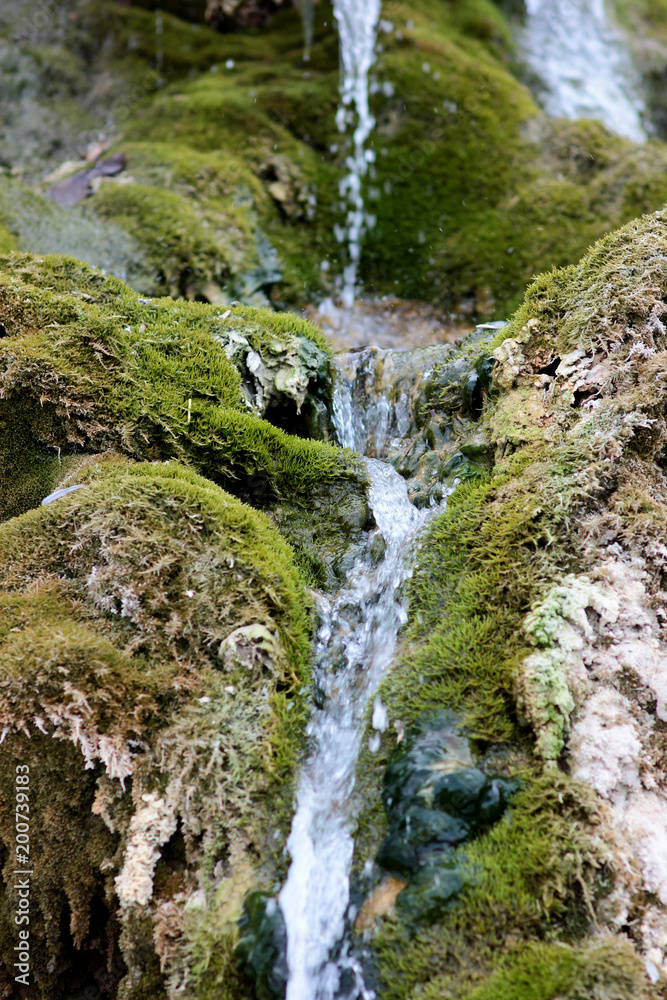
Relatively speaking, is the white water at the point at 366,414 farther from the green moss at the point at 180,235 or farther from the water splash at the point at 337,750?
the green moss at the point at 180,235

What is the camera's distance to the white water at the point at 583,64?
9.29 metres

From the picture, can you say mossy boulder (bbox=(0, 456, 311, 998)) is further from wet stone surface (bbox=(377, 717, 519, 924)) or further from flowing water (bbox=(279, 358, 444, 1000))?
wet stone surface (bbox=(377, 717, 519, 924))

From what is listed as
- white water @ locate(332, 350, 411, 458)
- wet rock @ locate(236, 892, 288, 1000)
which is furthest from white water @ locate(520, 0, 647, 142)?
wet rock @ locate(236, 892, 288, 1000)

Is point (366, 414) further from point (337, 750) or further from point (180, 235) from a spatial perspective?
point (180, 235)

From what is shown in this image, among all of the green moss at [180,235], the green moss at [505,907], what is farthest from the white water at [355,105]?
the green moss at [505,907]

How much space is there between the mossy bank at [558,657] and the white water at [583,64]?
695 centimetres

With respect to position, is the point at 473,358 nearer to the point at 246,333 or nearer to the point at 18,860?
the point at 246,333

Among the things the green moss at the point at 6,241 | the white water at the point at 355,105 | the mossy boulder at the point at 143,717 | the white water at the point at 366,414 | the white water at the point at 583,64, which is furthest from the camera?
the white water at the point at 583,64

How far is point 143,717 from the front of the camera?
9.66ft

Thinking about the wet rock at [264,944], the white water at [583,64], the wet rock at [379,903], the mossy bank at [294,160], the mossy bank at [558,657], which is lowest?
the wet rock at [264,944]

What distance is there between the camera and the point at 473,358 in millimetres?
4363

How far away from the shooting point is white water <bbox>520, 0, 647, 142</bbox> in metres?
9.29

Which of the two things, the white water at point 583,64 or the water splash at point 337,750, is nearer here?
the water splash at point 337,750

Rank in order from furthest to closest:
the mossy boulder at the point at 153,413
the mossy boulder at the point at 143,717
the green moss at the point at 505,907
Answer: the mossy boulder at the point at 153,413
the mossy boulder at the point at 143,717
the green moss at the point at 505,907
